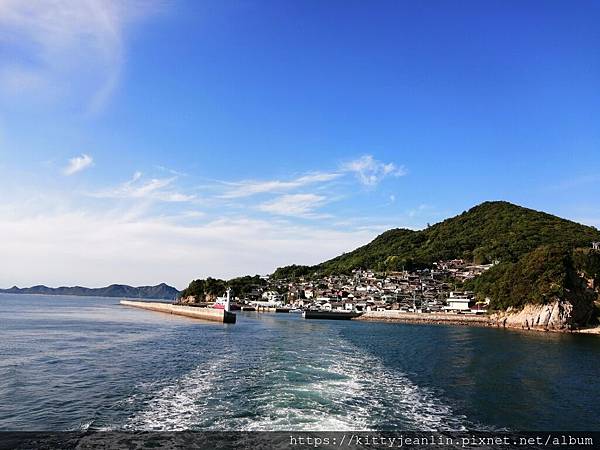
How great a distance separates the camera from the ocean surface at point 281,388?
15.2 m

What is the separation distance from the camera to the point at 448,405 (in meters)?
18.7

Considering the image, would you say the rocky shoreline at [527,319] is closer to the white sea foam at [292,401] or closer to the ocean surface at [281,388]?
the ocean surface at [281,388]

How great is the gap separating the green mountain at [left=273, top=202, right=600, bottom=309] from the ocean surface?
4479cm

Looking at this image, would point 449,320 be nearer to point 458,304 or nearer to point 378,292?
point 458,304

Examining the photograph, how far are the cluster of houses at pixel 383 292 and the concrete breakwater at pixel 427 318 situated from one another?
916 cm

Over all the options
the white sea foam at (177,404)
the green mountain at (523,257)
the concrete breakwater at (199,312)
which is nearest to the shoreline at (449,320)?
the green mountain at (523,257)

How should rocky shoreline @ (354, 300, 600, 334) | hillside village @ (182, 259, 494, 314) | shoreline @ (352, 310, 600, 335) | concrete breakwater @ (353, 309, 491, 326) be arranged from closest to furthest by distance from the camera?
shoreline @ (352, 310, 600, 335)
rocky shoreline @ (354, 300, 600, 334)
concrete breakwater @ (353, 309, 491, 326)
hillside village @ (182, 259, 494, 314)

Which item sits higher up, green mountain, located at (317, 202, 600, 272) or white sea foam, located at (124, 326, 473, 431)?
green mountain, located at (317, 202, 600, 272)

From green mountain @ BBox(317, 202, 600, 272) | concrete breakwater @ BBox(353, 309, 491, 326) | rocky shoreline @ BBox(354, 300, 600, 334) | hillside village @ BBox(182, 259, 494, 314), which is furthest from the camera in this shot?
green mountain @ BBox(317, 202, 600, 272)

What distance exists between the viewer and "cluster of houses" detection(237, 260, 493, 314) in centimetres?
11838

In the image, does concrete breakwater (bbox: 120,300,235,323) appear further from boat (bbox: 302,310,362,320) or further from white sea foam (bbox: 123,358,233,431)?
white sea foam (bbox: 123,358,233,431)

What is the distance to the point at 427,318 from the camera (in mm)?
95312

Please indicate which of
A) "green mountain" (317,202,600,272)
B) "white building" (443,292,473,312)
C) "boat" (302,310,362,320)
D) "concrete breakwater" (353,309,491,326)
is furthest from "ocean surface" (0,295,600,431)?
"green mountain" (317,202,600,272)

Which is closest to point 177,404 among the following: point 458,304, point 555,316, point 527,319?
point 555,316
